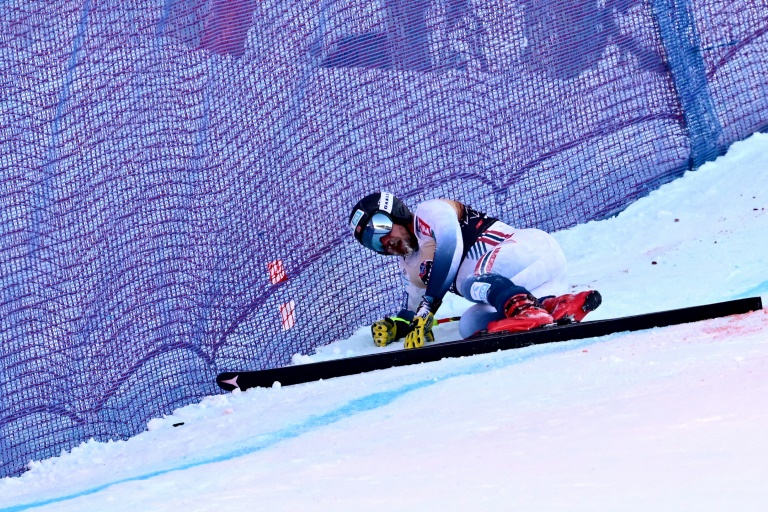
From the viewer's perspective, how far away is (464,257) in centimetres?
516

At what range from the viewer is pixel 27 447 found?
17.6 ft

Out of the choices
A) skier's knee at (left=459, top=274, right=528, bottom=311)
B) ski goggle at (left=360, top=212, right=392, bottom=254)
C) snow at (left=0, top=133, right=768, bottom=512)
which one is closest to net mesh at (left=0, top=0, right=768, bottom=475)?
snow at (left=0, top=133, right=768, bottom=512)

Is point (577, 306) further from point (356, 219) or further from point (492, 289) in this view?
point (356, 219)

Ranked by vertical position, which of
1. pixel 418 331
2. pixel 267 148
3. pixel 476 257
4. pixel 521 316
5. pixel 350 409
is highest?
pixel 267 148

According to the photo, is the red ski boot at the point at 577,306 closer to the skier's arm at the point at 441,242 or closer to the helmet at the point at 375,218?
the skier's arm at the point at 441,242

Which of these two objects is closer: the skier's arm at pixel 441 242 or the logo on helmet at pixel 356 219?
the skier's arm at pixel 441 242

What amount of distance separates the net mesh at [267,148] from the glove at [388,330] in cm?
51

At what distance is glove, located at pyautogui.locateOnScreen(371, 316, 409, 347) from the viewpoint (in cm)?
540

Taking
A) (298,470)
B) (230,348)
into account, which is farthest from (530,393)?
(230,348)

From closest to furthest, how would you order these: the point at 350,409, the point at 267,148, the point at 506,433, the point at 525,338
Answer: the point at 506,433 < the point at 350,409 < the point at 525,338 < the point at 267,148

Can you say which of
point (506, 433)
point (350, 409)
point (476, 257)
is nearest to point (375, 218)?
point (476, 257)

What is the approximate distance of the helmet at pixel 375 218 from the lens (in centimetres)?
518

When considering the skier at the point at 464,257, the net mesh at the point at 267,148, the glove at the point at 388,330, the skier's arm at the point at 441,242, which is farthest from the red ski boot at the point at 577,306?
the net mesh at the point at 267,148

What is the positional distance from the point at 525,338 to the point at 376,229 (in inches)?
46.3
